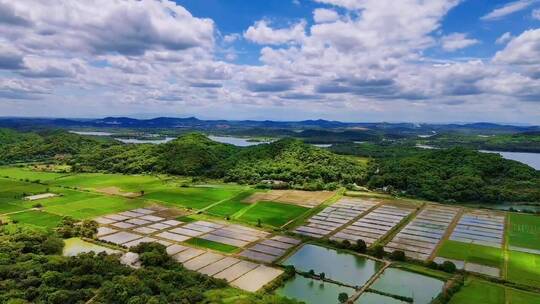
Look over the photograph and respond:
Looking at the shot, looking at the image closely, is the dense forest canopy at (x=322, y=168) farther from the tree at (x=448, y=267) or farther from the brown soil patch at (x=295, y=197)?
the tree at (x=448, y=267)

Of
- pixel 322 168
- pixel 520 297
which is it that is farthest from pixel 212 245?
pixel 322 168

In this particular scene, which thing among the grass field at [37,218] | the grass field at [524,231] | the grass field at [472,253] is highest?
the grass field at [524,231]

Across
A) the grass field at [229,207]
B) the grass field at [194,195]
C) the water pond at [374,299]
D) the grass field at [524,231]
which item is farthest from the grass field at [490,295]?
the grass field at [194,195]

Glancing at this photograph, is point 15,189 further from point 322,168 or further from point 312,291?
point 312,291

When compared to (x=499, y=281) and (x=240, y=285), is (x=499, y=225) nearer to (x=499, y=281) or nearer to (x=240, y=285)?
(x=499, y=281)

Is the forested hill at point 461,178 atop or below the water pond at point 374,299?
atop

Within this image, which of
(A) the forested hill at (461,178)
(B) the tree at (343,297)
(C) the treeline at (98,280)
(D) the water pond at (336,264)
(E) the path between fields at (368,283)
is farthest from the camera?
(A) the forested hill at (461,178)

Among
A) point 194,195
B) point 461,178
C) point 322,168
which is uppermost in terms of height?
point 461,178
